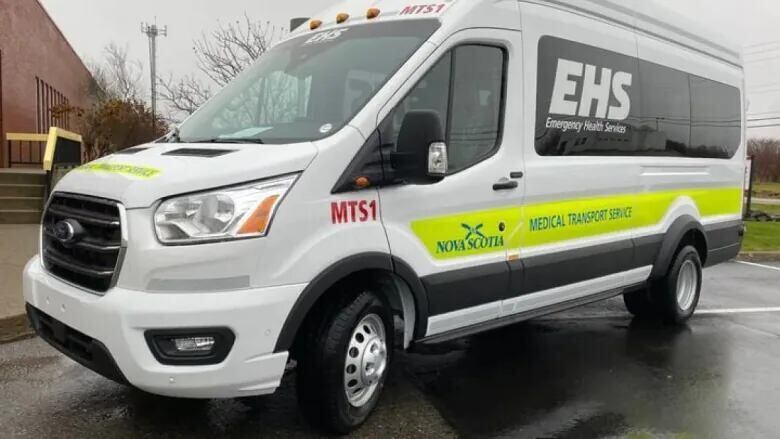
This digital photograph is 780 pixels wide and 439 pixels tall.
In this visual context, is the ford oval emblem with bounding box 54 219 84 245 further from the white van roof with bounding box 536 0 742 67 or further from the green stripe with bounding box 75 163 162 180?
the white van roof with bounding box 536 0 742 67

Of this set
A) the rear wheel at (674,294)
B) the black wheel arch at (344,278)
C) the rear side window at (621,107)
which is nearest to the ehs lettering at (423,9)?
the rear side window at (621,107)

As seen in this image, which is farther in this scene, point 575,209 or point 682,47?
point 682,47

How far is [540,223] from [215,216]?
2.44 m

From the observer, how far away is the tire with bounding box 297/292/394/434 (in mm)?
3607

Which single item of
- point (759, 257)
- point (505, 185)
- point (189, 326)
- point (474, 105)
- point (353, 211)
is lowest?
point (759, 257)

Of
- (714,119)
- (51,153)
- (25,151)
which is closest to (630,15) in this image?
(714,119)

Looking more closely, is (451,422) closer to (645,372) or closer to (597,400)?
(597,400)

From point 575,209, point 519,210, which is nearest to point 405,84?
point 519,210

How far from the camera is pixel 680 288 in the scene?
6727 mm

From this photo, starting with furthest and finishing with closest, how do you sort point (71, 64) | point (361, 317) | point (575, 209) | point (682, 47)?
point (71, 64)
point (682, 47)
point (575, 209)
point (361, 317)

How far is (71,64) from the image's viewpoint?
94.2 ft

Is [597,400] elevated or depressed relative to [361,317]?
depressed

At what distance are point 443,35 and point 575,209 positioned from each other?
1783 mm

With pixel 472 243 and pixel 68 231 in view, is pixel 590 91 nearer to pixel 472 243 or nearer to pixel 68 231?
pixel 472 243
